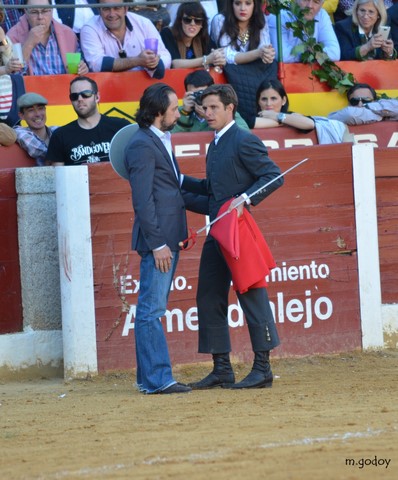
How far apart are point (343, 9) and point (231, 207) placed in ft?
17.6

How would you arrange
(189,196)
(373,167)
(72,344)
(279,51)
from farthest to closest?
(279,51) < (373,167) < (72,344) < (189,196)

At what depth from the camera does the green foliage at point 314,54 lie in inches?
400

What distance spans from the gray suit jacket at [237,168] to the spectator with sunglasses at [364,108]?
115 inches

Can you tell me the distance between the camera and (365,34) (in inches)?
419

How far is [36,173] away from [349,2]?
473 cm

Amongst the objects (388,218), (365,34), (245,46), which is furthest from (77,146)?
(365,34)

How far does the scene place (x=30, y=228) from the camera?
7895 mm

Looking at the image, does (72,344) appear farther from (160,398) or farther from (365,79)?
(365,79)

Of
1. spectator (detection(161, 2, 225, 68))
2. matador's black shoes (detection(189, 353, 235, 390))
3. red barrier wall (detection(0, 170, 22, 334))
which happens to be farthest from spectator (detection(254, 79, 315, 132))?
matador's black shoes (detection(189, 353, 235, 390))

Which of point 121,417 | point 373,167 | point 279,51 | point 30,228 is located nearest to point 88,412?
point 121,417

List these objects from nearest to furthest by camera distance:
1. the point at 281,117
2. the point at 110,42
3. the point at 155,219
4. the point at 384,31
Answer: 1. the point at 155,219
2. the point at 281,117
3. the point at 110,42
4. the point at 384,31

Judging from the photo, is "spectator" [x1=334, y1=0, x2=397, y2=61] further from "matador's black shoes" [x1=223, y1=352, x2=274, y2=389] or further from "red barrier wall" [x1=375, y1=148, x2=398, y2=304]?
"matador's black shoes" [x1=223, y1=352, x2=274, y2=389]

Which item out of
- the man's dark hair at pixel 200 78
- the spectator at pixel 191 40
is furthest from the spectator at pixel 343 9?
the man's dark hair at pixel 200 78

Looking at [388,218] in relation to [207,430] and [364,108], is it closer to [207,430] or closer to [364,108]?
[364,108]
